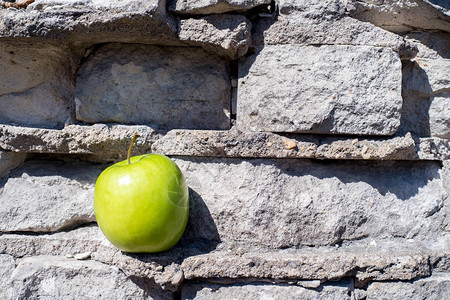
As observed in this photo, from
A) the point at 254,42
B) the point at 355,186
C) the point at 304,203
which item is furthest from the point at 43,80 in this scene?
the point at 355,186

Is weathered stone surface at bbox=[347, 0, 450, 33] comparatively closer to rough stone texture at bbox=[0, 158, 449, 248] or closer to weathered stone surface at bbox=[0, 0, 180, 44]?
rough stone texture at bbox=[0, 158, 449, 248]

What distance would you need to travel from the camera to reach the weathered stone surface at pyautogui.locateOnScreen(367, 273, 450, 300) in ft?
3.79

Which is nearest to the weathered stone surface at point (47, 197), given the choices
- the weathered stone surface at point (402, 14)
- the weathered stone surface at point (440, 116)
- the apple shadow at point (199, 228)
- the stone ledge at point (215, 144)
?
the stone ledge at point (215, 144)

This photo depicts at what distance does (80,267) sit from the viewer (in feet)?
4.00

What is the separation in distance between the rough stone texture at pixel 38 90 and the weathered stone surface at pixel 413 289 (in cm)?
119

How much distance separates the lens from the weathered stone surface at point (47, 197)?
1323 millimetres

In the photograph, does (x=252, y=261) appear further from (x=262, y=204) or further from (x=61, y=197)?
(x=61, y=197)

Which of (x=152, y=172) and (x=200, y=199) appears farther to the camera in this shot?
(x=200, y=199)

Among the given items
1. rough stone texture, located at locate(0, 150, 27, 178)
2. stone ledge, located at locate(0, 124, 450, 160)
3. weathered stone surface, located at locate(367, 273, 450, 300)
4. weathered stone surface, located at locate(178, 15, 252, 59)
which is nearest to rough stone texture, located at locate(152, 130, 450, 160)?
stone ledge, located at locate(0, 124, 450, 160)

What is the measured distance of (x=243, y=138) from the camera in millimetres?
1213

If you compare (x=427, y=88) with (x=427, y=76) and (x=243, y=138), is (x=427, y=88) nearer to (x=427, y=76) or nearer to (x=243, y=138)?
(x=427, y=76)

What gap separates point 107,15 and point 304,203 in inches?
33.9

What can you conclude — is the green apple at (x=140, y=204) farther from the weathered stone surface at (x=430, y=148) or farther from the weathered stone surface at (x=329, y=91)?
the weathered stone surface at (x=430, y=148)

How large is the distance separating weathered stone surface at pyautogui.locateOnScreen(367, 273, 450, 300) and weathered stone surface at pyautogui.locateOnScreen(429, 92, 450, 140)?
49cm
